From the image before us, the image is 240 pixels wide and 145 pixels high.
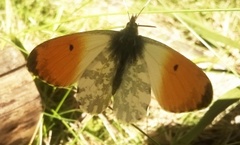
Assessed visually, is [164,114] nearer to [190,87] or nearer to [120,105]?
[120,105]

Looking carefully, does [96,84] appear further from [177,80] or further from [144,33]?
[144,33]

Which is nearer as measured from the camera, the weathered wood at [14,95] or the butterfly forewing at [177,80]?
the butterfly forewing at [177,80]

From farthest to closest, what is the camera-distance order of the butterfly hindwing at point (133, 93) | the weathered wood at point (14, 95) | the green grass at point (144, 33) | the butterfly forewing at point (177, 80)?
1. the green grass at point (144, 33)
2. the weathered wood at point (14, 95)
3. the butterfly hindwing at point (133, 93)
4. the butterfly forewing at point (177, 80)

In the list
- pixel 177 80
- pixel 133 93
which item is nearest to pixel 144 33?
pixel 133 93

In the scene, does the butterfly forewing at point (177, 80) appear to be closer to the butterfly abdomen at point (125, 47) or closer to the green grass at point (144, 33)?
the butterfly abdomen at point (125, 47)

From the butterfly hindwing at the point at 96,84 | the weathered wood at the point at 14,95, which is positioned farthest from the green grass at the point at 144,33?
the butterfly hindwing at the point at 96,84

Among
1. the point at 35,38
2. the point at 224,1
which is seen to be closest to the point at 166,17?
the point at 224,1
